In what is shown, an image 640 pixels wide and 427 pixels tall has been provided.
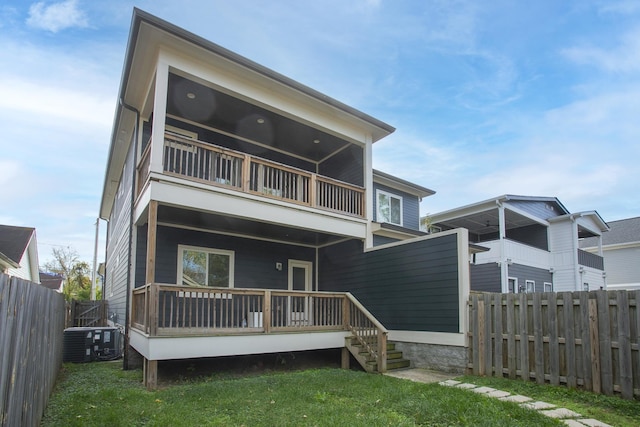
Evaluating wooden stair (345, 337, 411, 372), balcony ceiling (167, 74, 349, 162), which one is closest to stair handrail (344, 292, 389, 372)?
wooden stair (345, 337, 411, 372)

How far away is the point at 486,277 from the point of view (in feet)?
60.8

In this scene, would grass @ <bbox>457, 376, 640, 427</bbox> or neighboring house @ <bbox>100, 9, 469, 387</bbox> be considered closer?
grass @ <bbox>457, 376, 640, 427</bbox>

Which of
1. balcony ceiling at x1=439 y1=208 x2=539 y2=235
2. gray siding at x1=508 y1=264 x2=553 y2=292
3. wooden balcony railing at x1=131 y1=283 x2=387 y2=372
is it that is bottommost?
wooden balcony railing at x1=131 y1=283 x2=387 y2=372

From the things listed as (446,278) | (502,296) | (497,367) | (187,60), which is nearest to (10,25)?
(187,60)

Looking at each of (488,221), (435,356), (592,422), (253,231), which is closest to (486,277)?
(488,221)

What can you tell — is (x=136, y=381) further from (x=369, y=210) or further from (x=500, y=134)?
(x=500, y=134)

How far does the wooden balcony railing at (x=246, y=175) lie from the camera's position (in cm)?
892

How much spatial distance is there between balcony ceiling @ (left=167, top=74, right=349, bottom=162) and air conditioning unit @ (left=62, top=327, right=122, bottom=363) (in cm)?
641

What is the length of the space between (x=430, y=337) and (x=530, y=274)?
40.8 feet

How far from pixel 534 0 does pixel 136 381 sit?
13395mm

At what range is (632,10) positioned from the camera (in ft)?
30.8

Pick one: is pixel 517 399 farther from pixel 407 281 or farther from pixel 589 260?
pixel 589 260

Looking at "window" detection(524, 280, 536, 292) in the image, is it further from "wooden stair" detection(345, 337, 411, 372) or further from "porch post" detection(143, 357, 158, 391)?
"porch post" detection(143, 357, 158, 391)

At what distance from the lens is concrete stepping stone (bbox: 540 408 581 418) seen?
505 cm
